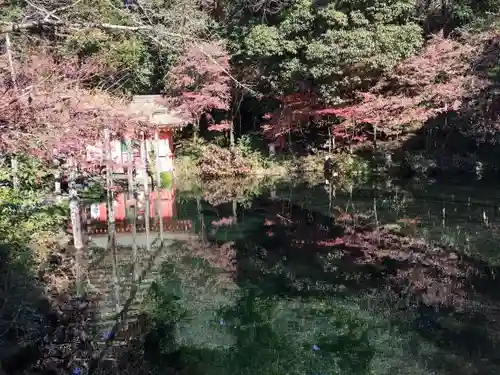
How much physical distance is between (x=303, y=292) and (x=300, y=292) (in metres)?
0.04

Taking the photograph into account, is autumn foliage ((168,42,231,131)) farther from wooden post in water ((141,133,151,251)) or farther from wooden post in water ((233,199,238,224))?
wooden post in water ((233,199,238,224))

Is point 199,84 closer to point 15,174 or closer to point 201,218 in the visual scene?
point 201,218

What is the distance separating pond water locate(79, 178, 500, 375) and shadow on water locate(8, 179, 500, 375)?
2 cm

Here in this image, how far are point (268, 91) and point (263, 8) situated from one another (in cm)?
313

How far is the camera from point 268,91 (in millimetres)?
20922

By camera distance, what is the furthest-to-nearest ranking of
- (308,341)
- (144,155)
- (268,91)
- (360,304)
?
(268,91), (144,155), (360,304), (308,341)

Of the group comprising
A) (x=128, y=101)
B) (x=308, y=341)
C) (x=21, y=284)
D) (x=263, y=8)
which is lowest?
(x=308, y=341)

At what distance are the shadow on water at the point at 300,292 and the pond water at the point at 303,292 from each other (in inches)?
0.9

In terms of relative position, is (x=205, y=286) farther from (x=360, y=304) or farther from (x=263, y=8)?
(x=263, y=8)

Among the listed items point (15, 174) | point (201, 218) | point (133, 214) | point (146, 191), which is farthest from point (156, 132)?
point (15, 174)

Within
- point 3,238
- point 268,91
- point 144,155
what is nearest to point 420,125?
point 268,91

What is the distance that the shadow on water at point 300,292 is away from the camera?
18.2ft

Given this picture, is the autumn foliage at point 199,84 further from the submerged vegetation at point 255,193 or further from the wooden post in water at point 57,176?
the wooden post in water at point 57,176

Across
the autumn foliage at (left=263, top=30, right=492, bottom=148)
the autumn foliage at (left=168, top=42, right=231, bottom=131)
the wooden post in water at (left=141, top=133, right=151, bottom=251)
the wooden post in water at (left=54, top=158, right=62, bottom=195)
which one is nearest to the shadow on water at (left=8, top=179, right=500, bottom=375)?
the wooden post in water at (left=141, top=133, right=151, bottom=251)
